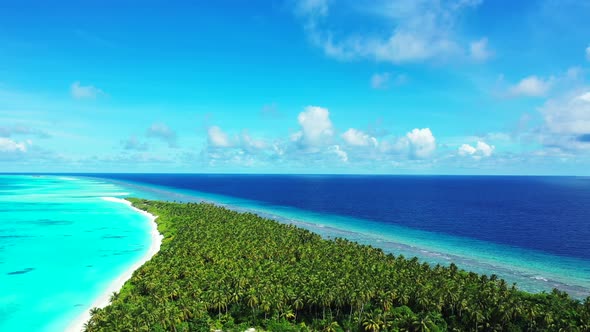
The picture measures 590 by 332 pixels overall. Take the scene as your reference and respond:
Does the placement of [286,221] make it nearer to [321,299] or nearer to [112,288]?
[112,288]

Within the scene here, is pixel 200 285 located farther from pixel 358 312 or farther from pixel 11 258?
pixel 11 258

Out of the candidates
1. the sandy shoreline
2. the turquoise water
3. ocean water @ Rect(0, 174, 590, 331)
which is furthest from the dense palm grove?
ocean water @ Rect(0, 174, 590, 331)

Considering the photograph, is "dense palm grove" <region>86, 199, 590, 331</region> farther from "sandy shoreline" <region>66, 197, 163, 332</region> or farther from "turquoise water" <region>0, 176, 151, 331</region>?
"turquoise water" <region>0, 176, 151, 331</region>

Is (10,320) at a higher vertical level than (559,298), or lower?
lower

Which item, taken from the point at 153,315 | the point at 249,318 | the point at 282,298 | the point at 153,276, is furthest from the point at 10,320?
the point at 282,298

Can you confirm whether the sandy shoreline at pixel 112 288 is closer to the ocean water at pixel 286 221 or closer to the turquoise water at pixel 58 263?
the turquoise water at pixel 58 263
